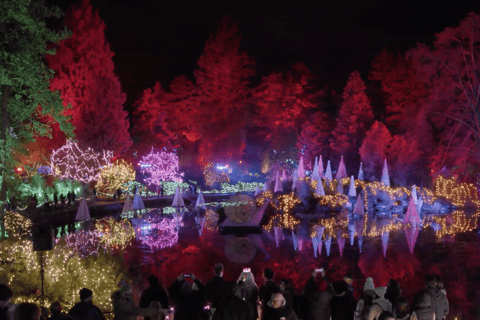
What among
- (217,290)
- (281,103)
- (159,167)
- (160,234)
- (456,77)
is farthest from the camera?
(281,103)

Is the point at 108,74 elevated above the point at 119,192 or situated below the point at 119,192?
above

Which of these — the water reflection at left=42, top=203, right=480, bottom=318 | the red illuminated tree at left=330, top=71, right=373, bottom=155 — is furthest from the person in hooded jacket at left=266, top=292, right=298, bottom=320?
the red illuminated tree at left=330, top=71, right=373, bottom=155

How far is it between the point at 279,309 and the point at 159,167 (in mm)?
31906

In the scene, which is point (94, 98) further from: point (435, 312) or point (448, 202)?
point (435, 312)

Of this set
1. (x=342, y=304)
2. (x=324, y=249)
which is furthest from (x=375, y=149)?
(x=342, y=304)

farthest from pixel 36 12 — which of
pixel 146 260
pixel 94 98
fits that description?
pixel 94 98

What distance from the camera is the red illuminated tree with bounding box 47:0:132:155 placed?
3216 cm

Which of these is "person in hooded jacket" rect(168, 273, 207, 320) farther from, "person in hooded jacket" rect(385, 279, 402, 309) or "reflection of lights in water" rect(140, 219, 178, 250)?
"reflection of lights in water" rect(140, 219, 178, 250)

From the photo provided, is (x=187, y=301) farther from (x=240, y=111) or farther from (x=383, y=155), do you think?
(x=240, y=111)

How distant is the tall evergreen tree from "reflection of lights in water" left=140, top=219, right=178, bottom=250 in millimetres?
5310

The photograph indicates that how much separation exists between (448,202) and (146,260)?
78.9 feet

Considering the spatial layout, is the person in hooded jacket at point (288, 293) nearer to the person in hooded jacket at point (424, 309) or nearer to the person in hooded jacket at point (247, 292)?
the person in hooded jacket at point (247, 292)

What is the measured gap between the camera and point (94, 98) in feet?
106

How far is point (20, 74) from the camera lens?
1392 cm
